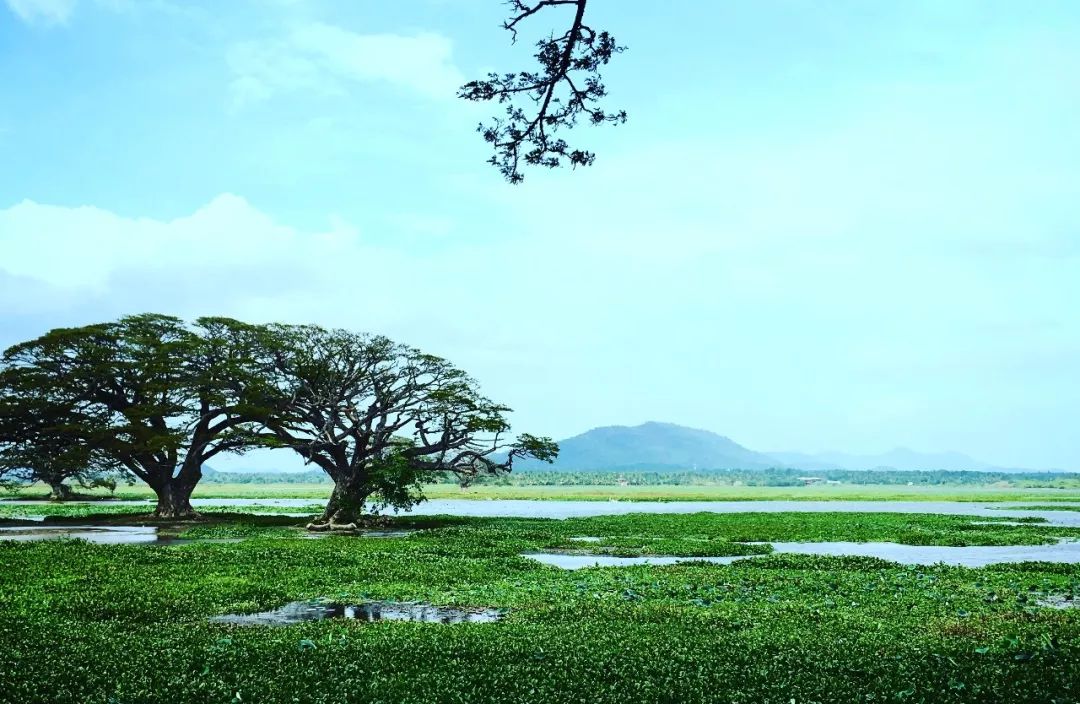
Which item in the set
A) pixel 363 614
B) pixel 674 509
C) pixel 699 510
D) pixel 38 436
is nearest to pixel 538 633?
pixel 363 614

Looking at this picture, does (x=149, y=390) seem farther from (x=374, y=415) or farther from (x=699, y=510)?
(x=699, y=510)

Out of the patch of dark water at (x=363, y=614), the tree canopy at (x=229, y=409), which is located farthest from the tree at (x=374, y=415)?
the patch of dark water at (x=363, y=614)

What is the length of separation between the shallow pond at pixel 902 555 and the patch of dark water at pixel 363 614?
10.7 meters

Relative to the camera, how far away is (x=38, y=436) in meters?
63.8

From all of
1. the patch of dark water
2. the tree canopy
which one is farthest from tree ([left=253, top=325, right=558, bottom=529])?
the patch of dark water

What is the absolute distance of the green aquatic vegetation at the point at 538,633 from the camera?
13141 millimetres

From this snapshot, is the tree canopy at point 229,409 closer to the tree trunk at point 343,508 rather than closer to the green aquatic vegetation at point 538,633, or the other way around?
the tree trunk at point 343,508

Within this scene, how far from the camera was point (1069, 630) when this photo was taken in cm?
1816

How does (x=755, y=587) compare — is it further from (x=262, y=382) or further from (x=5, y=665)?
(x=262, y=382)

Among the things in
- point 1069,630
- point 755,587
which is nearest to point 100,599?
point 755,587

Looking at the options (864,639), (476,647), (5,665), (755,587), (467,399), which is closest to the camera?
(5,665)

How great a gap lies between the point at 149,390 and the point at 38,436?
32.1 ft

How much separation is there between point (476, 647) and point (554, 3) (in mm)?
11386

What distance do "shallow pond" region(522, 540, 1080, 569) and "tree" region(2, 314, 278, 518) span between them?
33.7 meters
